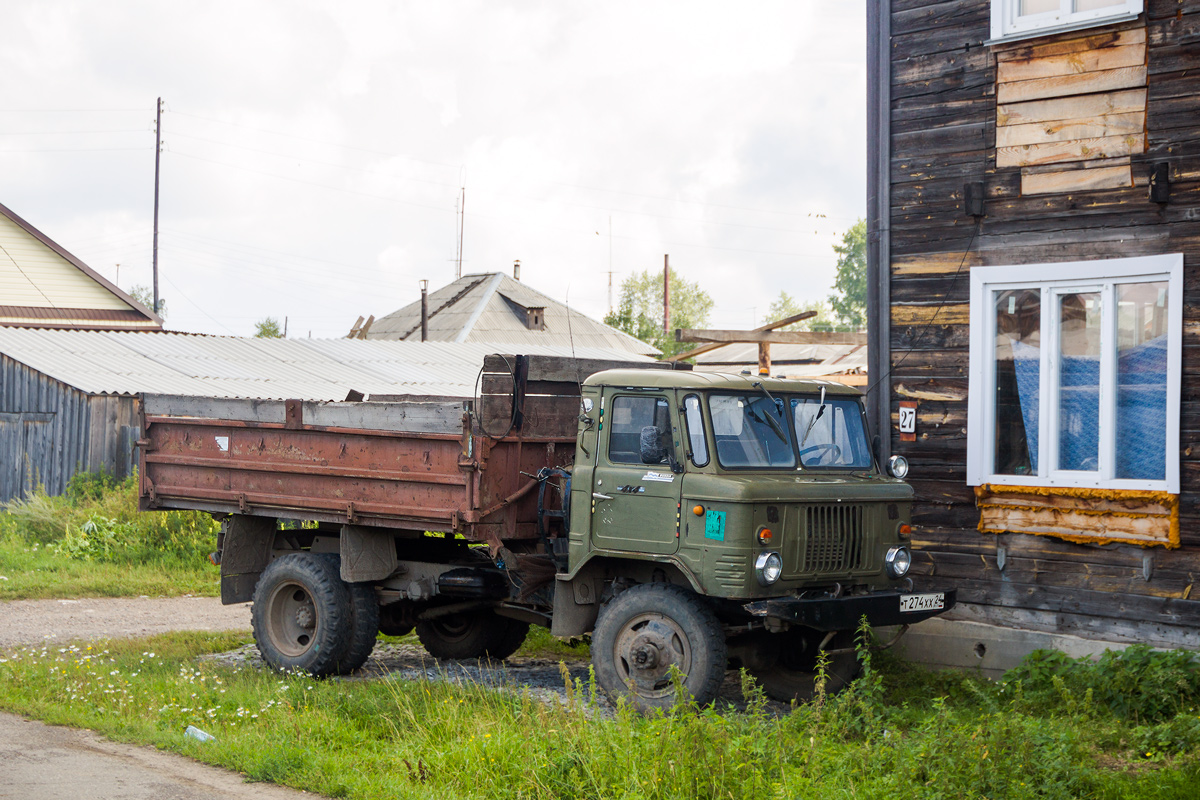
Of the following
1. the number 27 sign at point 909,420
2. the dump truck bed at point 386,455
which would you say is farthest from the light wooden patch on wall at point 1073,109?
the dump truck bed at point 386,455

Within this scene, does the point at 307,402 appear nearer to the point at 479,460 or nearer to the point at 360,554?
the point at 360,554

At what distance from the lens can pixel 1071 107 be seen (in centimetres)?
883

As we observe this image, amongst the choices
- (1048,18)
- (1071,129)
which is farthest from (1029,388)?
(1048,18)

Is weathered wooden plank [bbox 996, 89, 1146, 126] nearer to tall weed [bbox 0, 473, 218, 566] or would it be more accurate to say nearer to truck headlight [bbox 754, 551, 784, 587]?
truck headlight [bbox 754, 551, 784, 587]

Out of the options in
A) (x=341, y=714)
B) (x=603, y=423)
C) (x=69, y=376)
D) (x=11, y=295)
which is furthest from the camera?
(x=11, y=295)

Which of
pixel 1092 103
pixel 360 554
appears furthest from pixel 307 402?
pixel 1092 103

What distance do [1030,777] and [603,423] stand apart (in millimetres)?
3472

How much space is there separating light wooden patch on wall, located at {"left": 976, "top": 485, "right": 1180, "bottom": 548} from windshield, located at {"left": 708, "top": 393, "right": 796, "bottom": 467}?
200 centimetres

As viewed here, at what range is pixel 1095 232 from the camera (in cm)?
873

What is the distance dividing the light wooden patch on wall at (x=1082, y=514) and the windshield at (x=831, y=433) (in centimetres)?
131

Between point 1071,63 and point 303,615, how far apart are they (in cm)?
704

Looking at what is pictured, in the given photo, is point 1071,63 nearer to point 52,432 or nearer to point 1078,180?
point 1078,180

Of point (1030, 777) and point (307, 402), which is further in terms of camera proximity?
point (307, 402)

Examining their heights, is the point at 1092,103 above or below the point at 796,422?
above
